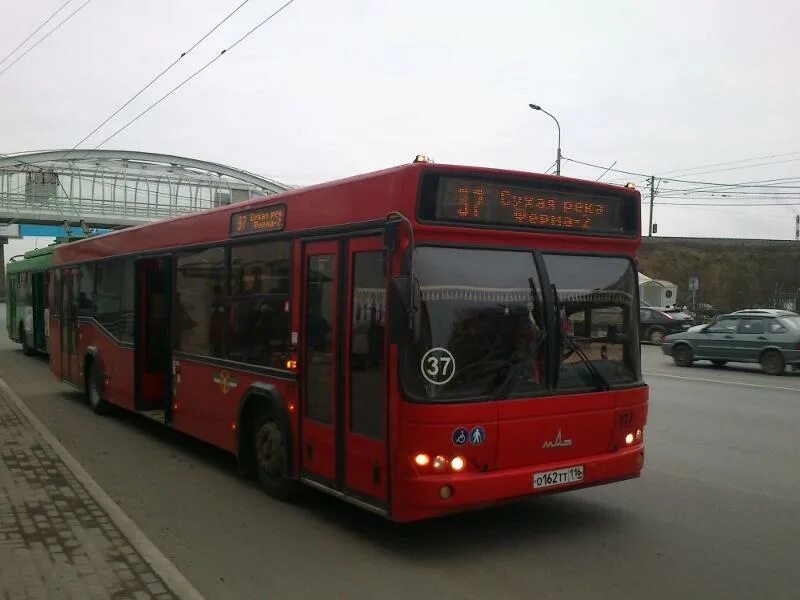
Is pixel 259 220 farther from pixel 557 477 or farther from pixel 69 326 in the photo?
pixel 69 326

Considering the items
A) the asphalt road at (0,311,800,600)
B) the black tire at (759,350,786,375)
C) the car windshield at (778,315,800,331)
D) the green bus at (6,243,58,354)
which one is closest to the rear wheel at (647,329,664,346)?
the car windshield at (778,315,800,331)

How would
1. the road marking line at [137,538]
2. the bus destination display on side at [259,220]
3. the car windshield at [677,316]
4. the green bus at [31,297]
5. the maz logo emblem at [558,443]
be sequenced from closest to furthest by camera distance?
the road marking line at [137,538] → the maz logo emblem at [558,443] → the bus destination display on side at [259,220] → the green bus at [31,297] → the car windshield at [677,316]

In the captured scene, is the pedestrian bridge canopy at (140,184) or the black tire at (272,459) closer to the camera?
the black tire at (272,459)

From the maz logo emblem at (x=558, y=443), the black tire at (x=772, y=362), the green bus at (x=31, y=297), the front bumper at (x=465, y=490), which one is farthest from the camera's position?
the green bus at (x=31, y=297)

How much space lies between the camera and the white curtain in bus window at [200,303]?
8.06 meters

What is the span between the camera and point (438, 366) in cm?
530

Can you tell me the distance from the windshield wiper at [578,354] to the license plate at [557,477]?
0.68 meters

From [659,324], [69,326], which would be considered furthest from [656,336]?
[69,326]

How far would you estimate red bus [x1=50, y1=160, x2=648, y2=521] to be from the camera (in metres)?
5.29

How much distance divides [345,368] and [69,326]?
9.64m

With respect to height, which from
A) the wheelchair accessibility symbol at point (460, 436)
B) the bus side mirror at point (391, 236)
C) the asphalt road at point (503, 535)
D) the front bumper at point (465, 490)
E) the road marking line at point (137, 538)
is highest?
the bus side mirror at point (391, 236)

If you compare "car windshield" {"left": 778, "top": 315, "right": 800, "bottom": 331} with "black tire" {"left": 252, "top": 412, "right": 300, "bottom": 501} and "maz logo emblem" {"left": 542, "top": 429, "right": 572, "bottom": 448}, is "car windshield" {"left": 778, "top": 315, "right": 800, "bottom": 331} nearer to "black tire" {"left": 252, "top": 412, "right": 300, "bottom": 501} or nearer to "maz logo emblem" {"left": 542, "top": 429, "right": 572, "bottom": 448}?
"maz logo emblem" {"left": 542, "top": 429, "right": 572, "bottom": 448}

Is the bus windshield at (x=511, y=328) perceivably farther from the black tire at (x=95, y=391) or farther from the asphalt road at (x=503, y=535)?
the black tire at (x=95, y=391)

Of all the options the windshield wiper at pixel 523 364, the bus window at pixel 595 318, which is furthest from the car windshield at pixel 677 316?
the windshield wiper at pixel 523 364
